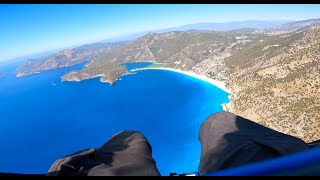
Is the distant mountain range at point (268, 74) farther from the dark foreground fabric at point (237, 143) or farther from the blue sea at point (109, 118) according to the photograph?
the dark foreground fabric at point (237, 143)

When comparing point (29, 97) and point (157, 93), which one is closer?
point (157, 93)

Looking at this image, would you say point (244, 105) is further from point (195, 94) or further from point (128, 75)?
point (128, 75)

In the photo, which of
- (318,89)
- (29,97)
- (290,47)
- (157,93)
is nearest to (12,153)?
(157,93)

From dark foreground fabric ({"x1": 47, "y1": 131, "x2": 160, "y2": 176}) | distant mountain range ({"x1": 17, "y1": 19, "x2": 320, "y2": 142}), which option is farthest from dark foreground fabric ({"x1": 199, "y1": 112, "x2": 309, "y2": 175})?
distant mountain range ({"x1": 17, "y1": 19, "x2": 320, "y2": 142})

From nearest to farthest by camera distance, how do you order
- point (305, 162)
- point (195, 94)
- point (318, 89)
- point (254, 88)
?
point (305, 162)
point (318, 89)
point (254, 88)
point (195, 94)

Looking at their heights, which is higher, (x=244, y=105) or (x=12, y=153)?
(x=244, y=105)

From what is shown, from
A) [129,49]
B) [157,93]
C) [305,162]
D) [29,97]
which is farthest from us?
[129,49]

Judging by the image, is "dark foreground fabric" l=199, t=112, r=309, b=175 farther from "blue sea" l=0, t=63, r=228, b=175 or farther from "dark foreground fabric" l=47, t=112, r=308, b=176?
"blue sea" l=0, t=63, r=228, b=175
